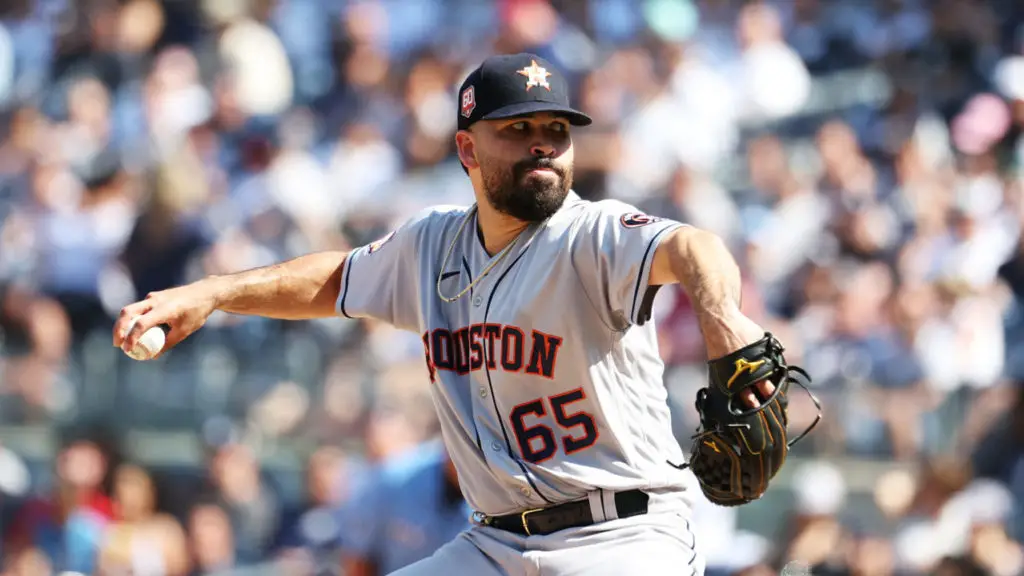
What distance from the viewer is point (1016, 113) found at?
9.30m

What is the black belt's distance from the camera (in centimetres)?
374

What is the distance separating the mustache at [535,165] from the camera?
3.79 meters

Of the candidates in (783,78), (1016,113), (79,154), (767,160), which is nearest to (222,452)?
(79,154)

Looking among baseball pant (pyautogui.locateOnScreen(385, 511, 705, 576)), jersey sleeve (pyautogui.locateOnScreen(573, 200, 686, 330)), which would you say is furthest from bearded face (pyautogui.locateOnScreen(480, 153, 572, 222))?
baseball pant (pyautogui.locateOnScreen(385, 511, 705, 576))

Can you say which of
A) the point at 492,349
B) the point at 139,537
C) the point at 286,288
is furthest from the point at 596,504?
the point at 139,537

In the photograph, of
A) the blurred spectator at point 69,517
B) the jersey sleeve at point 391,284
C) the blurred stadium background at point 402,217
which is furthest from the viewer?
the blurred spectator at point 69,517

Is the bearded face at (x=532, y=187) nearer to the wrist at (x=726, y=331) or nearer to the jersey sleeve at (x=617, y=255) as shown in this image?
the jersey sleeve at (x=617, y=255)

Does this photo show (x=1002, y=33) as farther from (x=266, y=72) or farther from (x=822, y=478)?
(x=266, y=72)

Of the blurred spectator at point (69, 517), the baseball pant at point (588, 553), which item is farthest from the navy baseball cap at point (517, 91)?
the blurred spectator at point (69, 517)

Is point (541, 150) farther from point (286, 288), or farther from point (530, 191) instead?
point (286, 288)

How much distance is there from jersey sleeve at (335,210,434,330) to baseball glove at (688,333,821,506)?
1.24 meters

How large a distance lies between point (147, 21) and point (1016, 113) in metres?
6.67

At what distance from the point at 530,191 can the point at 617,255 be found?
39cm

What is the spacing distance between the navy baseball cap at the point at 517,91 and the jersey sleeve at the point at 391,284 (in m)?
0.50
